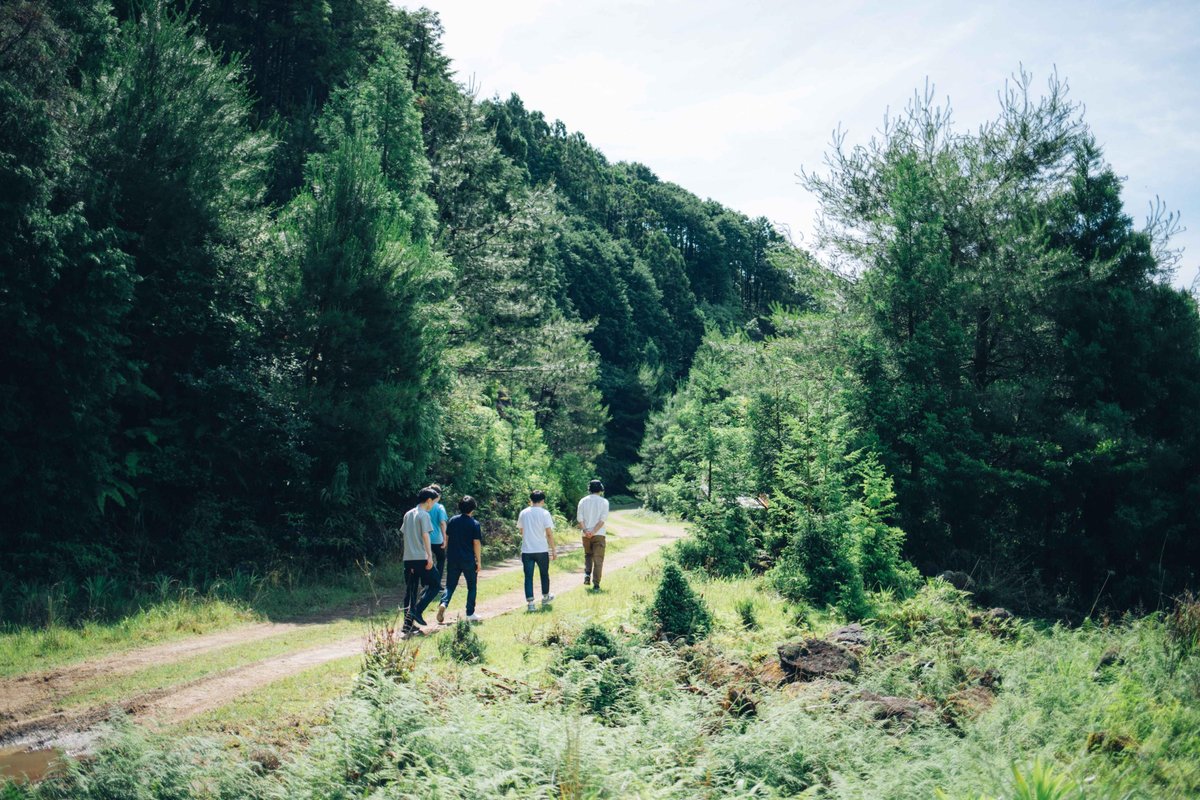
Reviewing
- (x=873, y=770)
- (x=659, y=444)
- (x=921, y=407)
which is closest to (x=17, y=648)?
(x=873, y=770)

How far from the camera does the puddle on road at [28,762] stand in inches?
256

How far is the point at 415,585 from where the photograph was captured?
37.7ft

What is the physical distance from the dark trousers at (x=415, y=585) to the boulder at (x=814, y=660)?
17.6 feet

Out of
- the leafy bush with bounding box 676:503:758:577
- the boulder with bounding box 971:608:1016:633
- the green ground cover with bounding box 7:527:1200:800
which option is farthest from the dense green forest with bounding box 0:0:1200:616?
the green ground cover with bounding box 7:527:1200:800

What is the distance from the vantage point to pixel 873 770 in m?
6.06

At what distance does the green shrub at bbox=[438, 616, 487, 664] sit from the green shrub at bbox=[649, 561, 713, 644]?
2442 mm

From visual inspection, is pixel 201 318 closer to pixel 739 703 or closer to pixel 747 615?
pixel 747 615

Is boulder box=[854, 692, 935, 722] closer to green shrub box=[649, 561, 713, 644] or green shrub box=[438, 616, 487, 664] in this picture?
green shrub box=[649, 561, 713, 644]

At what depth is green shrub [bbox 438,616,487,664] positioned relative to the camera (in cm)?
938

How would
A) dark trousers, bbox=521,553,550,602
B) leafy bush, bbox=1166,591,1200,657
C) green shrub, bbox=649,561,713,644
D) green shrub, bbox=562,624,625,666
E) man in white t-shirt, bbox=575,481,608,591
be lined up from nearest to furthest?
green shrub, bbox=562,624,625,666 < green shrub, bbox=649,561,713,644 < leafy bush, bbox=1166,591,1200,657 < dark trousers, bbox=521,553,550,602 < man in white t-shirt, bbox=575,481,608,591

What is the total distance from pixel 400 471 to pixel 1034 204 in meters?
20.1

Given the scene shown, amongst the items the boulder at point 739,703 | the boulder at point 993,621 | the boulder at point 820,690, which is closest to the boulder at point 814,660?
the boulder at point 820,690

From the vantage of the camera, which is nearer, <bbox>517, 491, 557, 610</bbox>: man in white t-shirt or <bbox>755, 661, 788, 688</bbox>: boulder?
<bbox>755, 661, 788, 688</bbox>: boulder

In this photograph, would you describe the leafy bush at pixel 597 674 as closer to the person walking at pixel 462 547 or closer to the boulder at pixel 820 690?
the boulder at pixel 820 690
